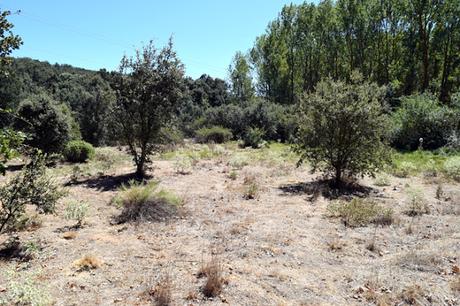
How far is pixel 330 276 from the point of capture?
5438mm

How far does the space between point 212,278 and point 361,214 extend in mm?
4498

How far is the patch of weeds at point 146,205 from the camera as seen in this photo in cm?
793

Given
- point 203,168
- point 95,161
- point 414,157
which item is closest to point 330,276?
point 203,168

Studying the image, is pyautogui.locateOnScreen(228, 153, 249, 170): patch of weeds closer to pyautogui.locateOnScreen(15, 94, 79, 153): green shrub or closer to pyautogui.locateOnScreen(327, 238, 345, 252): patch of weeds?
pyautogui.locateOnScreen(15, 94, 79, 153): green shrub

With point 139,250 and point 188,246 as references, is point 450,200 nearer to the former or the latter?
point 188,246

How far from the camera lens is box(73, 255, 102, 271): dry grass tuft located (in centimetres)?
545

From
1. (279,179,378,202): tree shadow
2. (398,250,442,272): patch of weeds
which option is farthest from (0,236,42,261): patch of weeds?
(279,179,378,202): tree shadow

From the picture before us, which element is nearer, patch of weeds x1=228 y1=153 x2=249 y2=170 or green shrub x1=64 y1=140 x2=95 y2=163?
patch of weeds x1=228 y1=153 x2=249 y2=170

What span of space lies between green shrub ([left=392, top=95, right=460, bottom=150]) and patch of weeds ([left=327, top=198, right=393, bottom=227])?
Result: 13.4 m

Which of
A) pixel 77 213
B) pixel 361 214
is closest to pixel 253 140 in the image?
pixel 361 214

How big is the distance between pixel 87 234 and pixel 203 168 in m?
7.89

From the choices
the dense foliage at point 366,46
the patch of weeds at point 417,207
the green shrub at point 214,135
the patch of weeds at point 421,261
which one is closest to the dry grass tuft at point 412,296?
the patch of weeds at point 421,261

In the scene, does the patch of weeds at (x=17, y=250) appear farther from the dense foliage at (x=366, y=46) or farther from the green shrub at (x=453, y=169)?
the dense foliage at (x=366, y=46)

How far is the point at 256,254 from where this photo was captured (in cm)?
617
